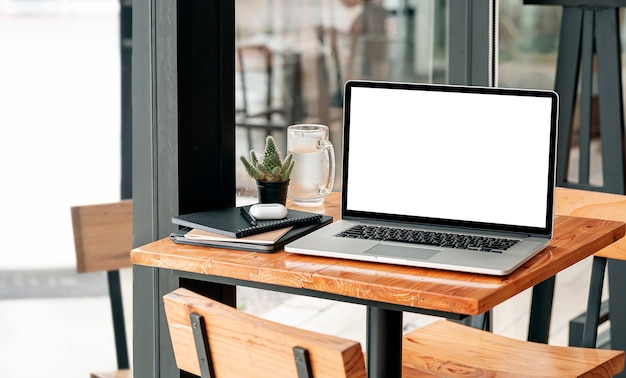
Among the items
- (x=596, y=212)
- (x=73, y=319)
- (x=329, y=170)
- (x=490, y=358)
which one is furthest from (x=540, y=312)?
(x=73, y=319)

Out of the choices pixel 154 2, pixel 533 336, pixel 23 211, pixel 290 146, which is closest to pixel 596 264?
pixel 533 336

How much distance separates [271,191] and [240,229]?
25cm

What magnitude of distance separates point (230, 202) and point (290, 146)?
16 centimetres

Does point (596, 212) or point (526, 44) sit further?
point (526, 44)

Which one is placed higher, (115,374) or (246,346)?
(246,346)

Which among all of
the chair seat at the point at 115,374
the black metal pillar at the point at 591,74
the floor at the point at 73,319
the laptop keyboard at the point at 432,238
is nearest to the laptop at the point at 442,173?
the laptop keyboard at the point at 432,238

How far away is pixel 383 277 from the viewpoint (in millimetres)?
1510

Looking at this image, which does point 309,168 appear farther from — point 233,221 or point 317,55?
point 317,55

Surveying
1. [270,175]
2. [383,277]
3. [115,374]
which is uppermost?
[270,175]

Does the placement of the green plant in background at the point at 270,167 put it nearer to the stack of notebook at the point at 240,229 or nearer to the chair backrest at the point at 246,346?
the stack of notebook at the point at 240,229

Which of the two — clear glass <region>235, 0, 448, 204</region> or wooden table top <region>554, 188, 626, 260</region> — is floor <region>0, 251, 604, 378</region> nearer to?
clear glass <region>235, 0, 448, 204</region>

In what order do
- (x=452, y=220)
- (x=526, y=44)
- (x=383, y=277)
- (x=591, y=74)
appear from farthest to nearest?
(x=526, y=44) < (x=591, y=74) < (x=452, y=220) < (x=383, y=277)

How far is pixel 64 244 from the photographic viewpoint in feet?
8.54

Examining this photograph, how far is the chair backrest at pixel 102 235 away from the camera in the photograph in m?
2.50
